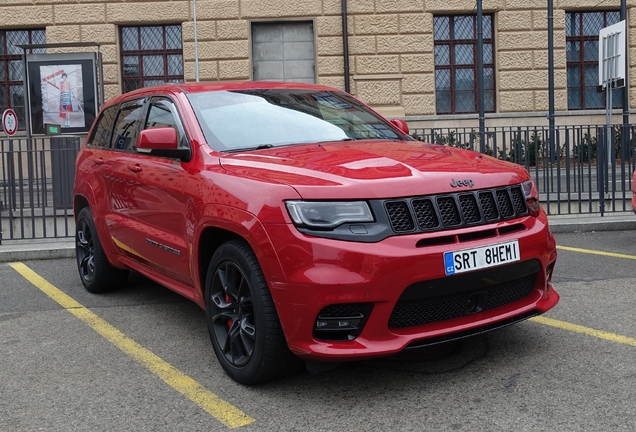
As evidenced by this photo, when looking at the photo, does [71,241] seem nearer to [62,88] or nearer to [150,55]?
[62,88]

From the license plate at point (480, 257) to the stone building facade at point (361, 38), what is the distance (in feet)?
45.4

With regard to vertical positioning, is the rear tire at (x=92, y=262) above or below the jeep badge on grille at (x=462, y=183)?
below

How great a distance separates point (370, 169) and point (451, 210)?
1.45 ft

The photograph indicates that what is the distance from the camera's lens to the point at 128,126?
5.80 m

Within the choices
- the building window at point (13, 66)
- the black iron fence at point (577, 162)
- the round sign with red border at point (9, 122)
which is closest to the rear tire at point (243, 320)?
the black iron fence at point (577, 162)

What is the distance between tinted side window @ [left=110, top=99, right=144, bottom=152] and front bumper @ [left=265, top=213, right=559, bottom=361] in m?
2.33

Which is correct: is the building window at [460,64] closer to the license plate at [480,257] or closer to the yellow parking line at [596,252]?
the yellow parking line at [596,252]

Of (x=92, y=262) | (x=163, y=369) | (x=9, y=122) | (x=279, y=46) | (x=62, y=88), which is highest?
(x=279, y=46)

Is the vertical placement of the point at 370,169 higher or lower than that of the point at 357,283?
higher

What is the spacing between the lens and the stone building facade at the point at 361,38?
57.0 feet

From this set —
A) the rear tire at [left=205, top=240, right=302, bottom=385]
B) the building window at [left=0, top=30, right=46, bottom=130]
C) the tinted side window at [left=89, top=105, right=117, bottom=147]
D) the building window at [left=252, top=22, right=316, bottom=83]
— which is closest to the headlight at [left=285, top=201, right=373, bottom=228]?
the rear tire at [left=205, top=240, right=302, bottom=385]

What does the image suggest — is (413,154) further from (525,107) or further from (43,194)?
(525,107)

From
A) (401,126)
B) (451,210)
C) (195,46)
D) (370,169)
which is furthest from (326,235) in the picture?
(195,46)

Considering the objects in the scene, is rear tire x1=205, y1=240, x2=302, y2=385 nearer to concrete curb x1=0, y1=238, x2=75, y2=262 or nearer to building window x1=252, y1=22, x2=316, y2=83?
concrete curb x1=0, y1=238, x2=75, y2=262
